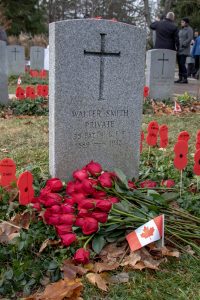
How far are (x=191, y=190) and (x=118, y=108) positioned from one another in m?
0.96

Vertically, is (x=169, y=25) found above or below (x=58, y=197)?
above

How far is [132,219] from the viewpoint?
276 centimetres

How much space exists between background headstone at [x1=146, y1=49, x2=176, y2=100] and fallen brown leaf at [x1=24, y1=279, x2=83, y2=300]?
25.9 ft

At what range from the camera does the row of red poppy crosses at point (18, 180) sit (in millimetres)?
2859

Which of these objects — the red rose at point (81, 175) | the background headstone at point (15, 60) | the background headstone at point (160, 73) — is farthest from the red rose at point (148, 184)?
the background headstone at point (15, 60)

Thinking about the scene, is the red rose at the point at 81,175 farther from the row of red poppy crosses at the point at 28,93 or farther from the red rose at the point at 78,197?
the row of red poppy crosses at the point at 28,93

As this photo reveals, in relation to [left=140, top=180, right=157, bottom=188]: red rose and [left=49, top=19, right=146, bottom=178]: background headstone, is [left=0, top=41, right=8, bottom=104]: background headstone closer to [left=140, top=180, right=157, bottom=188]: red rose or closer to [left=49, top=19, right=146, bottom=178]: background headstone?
[left=49, top=19, right=146, bottom=178]: background headstone

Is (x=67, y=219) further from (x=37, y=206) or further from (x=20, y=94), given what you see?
(x=20, y=94)

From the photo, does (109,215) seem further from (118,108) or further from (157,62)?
(157,62)

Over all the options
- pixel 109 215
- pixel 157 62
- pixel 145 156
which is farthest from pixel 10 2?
pixel 109 215

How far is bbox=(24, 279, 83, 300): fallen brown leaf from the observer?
86.2 inches

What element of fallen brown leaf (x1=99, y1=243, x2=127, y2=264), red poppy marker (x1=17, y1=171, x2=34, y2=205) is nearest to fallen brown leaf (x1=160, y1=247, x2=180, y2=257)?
fallen brown leaf (x1=99, y1=243, x2=127, y2=264)

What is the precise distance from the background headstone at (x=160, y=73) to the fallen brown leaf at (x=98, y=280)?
775cm

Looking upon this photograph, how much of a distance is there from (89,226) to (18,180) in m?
0.61
